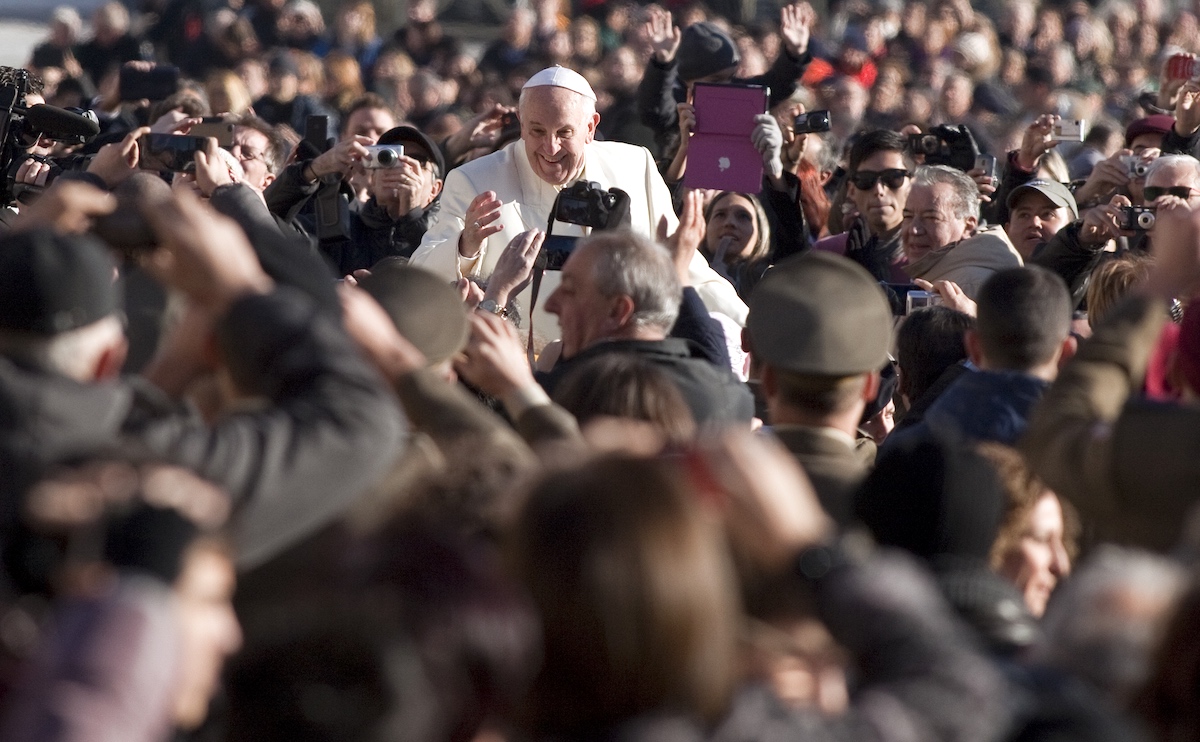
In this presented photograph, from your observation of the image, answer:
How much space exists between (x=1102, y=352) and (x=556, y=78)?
10.9 feet

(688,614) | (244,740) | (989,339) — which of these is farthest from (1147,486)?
(244,740)

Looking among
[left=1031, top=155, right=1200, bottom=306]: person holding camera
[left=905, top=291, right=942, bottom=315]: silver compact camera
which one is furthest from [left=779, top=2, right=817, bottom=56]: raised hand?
[left=905, top=291, right=942, bottom=315]: silver compact camera

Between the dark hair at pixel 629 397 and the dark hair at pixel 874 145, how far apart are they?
156 inches

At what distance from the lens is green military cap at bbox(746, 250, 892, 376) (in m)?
3.15

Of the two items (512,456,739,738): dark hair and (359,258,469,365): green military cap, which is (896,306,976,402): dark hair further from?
(512,456,739,738): dark hair

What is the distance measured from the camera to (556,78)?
600 cm

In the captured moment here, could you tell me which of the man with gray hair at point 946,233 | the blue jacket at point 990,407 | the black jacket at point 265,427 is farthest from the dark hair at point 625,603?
the man with gray hair at point 946,233

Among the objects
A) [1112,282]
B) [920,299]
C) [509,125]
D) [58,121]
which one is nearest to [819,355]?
[1112,282]

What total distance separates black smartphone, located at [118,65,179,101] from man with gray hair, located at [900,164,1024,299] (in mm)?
4025

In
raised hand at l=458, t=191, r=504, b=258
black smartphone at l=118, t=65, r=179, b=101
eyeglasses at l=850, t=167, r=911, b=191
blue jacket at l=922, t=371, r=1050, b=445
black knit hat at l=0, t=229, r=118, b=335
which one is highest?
black knit hat at l=0, t=229, r=118, b=335

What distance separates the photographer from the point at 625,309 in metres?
3.87

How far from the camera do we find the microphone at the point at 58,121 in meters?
5.30

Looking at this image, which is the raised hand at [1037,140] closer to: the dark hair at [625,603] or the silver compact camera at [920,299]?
the silver compact camera at [920,299]

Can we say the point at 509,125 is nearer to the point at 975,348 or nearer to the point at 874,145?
the point at 874,145
